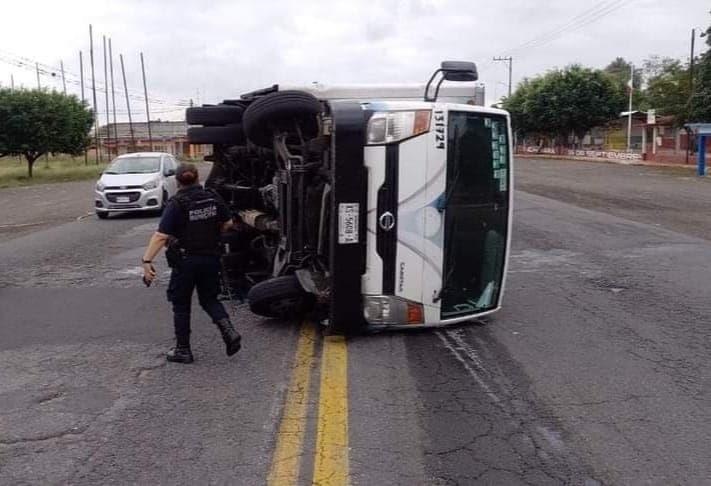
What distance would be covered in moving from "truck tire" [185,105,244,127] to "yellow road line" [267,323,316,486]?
11.4 feet

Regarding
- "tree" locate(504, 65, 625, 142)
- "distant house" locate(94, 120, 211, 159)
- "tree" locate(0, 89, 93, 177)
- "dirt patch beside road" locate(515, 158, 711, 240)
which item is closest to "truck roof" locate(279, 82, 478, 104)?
"dirt patch beside road" locate(515, 158, 711, 240)

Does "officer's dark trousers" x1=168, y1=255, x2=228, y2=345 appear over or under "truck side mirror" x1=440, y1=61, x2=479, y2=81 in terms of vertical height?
under

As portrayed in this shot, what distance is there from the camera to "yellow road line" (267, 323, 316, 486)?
4.00 meters

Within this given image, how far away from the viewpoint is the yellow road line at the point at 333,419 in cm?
400

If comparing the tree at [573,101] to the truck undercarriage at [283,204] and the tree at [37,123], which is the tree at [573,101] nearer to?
the tree at [37,123]

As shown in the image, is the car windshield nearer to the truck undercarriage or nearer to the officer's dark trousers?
the truck undercarriage

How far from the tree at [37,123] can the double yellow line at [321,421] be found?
41640 millimetres

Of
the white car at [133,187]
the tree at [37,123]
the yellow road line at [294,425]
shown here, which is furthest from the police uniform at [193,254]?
the tree at [37,123]

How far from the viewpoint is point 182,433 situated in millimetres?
4570

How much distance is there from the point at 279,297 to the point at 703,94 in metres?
44.4

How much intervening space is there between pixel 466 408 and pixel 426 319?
5.23ft

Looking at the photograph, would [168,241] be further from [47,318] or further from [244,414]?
[47,318]

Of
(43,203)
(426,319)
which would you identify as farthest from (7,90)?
(426,319)

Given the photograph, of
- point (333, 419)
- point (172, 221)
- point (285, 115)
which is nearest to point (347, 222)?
point (172, 221)
